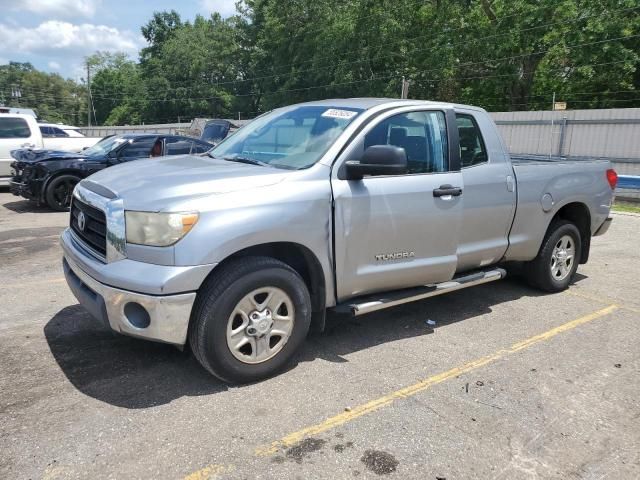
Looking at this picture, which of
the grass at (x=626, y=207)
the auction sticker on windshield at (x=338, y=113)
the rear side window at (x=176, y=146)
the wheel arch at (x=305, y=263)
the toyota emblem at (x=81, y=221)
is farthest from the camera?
the grass at (x=626, y=207)

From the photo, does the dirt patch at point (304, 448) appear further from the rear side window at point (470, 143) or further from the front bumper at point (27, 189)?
the front bumper at point (27, 189)

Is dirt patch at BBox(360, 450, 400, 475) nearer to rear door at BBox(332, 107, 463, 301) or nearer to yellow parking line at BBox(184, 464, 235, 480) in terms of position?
yellow parking line at BBox(184, 464, 235, 480)

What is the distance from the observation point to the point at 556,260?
575 cm

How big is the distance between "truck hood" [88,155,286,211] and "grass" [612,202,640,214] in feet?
37.6

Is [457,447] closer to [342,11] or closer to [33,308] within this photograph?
[33,308]

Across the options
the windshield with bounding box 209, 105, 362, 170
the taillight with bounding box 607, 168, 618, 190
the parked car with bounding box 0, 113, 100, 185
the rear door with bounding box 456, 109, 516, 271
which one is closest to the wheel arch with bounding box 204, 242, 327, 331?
the windshield with bounding box 209, 105, 362, 170

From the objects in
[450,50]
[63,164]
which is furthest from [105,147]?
[450,50]

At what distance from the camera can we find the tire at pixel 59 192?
33.0ft

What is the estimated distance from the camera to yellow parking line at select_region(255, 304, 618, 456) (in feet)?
9.65

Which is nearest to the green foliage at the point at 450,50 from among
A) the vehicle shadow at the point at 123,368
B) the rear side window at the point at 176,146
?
the rear side window at the point at 176,146

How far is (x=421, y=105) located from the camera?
14.7 feet

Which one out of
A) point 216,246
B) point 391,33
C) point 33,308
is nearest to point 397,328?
point 216,246

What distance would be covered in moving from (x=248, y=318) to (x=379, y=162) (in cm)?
138

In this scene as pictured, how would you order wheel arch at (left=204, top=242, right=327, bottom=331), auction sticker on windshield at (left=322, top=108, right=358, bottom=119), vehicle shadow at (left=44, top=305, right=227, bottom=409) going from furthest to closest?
auction sticker on windshield at (left=322, top=108, right=358, bottom=119) < wheel arch at (left=204, top=242, right=327, bottom=331) < vehicle shadow at (left=44, top=305, right=227, bottom=409)
